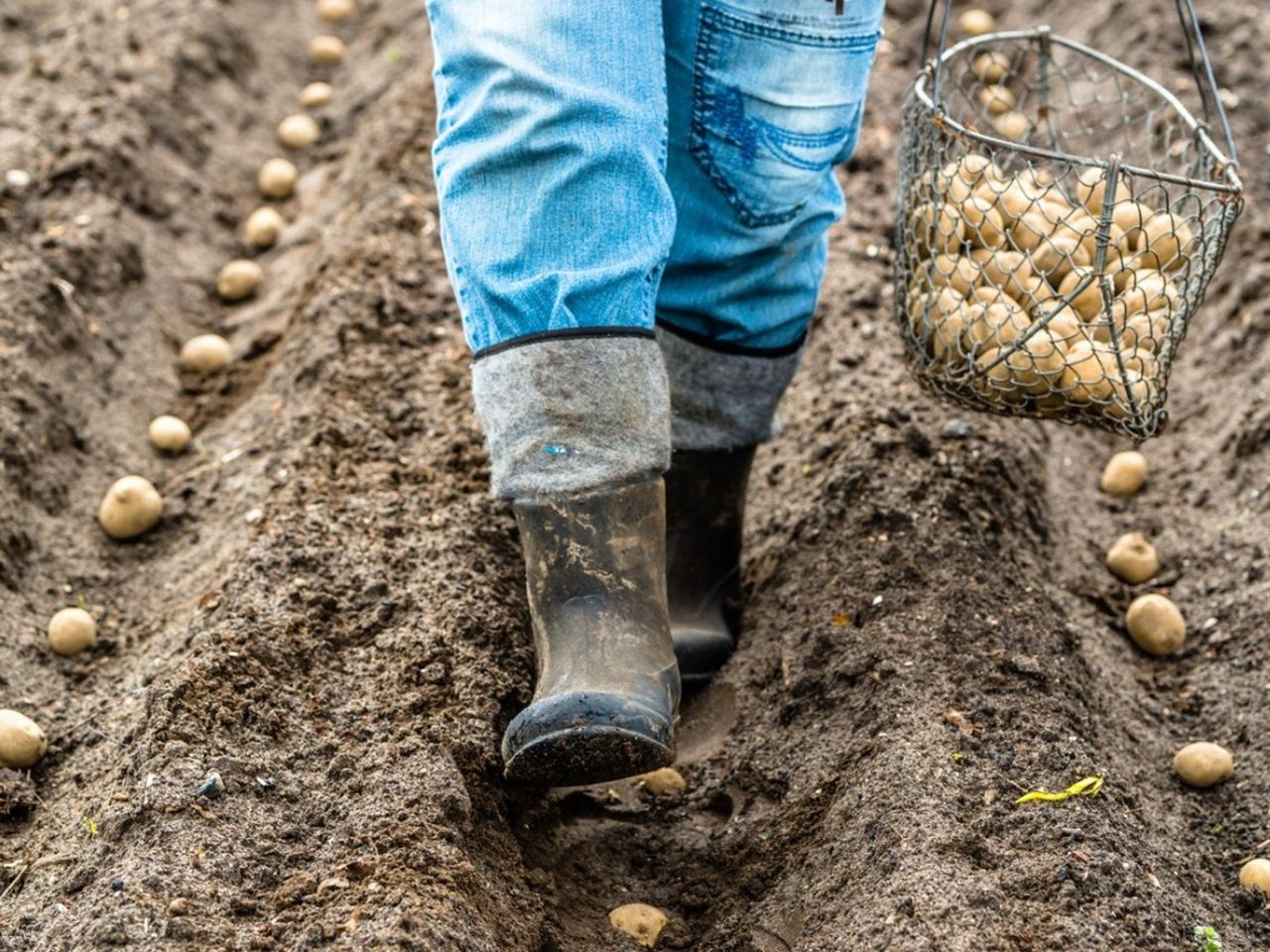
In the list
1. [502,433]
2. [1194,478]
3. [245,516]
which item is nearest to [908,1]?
[1194,478]

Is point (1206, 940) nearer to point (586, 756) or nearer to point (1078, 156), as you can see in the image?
point (586, 756)

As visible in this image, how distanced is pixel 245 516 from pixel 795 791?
43.9 inches

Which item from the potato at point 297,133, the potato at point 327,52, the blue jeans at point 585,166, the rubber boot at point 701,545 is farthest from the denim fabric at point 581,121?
the potato at point 327,52

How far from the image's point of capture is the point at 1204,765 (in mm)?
2201

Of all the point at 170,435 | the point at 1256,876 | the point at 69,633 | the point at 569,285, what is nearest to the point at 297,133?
the point at 170,435

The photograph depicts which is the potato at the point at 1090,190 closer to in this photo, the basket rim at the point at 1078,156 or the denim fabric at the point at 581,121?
the basket rim at the point at 1078,156

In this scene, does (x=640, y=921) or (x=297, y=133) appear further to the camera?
(x=297, y=133)

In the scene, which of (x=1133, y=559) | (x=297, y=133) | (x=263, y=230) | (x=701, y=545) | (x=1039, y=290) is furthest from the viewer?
(x=297, y=133)

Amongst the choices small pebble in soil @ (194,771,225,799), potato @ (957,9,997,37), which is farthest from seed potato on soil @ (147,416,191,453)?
potato @ (957,9,997,37)

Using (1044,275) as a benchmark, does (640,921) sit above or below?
below

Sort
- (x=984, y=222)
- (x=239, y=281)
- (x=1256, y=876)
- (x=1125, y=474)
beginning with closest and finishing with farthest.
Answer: (x=1256, y=876)
(x=984, y=222)
(x=1125, y=474)
(x=239, y=281)

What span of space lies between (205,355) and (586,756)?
76.4 inches

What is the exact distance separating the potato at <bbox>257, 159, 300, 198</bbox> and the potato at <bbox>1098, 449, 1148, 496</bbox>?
2.38 meters

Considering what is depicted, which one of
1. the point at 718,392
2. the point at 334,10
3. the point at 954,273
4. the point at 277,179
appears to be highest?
the point at 954,273
